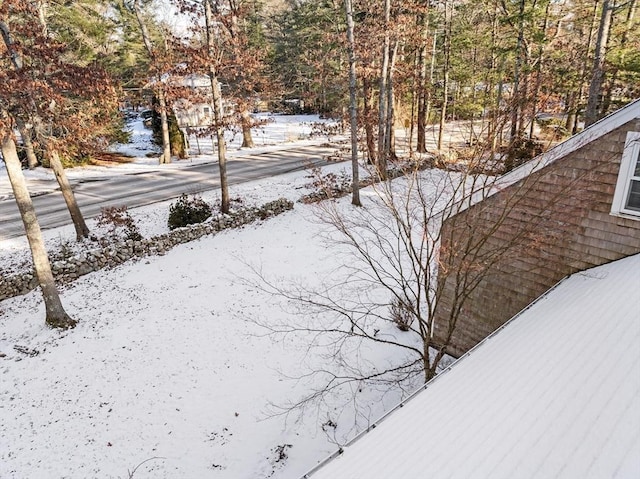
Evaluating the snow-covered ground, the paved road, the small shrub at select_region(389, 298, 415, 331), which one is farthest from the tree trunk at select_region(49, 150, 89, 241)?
the small shrub at select_region(389, 298, 415, 331)

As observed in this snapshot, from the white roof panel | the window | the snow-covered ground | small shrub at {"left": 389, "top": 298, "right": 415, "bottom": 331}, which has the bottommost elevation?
the snow-covered ground

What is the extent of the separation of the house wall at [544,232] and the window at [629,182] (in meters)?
0.08

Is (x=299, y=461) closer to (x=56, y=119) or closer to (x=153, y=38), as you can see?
(x=56, y=119)

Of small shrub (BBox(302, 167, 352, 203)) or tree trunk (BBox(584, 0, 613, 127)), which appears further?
small shrub (BBox(302, 167, 352, 203))

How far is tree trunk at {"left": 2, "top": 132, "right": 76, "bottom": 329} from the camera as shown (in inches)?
378

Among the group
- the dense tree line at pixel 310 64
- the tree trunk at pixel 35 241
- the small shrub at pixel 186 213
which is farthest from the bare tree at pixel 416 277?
the tree trunk at pixel 35 241

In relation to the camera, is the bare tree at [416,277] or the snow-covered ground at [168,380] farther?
the snow-covered ground at [168,380]

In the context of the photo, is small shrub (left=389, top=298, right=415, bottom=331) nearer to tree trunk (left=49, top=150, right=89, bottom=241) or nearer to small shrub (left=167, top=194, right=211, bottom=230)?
small shrub (left=167, top=194, right=211, bottom=230)

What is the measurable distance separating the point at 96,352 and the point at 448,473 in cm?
961

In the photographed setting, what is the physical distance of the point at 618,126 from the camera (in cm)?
606

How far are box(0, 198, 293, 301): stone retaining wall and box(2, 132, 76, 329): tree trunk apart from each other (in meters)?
2.61

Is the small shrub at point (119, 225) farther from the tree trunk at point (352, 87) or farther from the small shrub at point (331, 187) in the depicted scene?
the tree trunk at point (352, 87)

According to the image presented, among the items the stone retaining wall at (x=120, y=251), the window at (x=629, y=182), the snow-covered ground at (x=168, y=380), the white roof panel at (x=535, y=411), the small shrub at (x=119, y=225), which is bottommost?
the snow-covered ground at (x=168, y=380)

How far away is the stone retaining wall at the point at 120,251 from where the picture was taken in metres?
12.6
